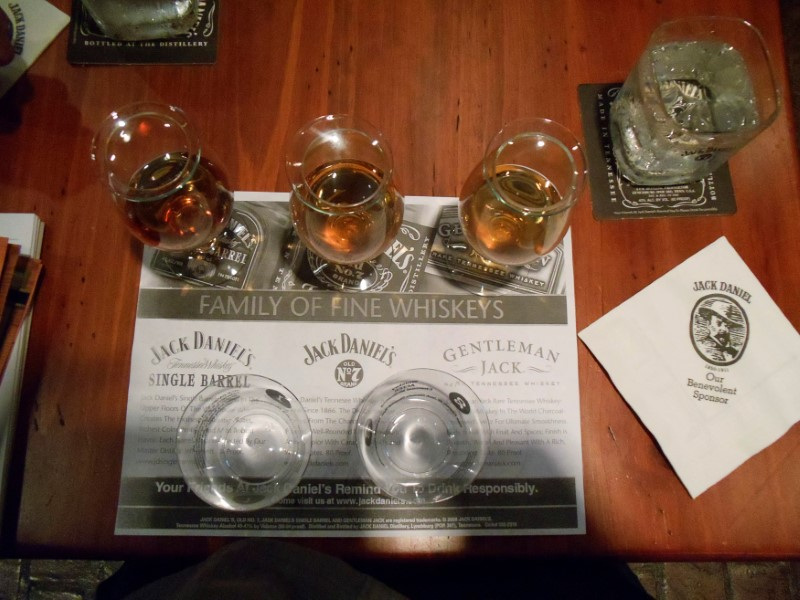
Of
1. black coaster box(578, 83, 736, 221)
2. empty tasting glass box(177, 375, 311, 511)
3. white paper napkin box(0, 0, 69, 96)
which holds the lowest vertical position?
empty tasting glass box(177, 375, 311, 511)

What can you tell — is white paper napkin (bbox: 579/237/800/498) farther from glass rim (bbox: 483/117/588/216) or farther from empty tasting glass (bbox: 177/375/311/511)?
empty tasting glass (bbox: 177/375/311/511)

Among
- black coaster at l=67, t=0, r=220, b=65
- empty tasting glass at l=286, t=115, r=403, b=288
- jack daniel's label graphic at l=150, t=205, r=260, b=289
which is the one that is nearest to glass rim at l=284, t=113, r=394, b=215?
empty tasting glass at l=286, t=115, r=403, b=288

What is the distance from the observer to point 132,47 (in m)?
0.71

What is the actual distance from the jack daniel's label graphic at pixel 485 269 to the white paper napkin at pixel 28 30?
0.58m

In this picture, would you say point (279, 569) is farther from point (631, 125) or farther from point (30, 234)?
point (631, 125)

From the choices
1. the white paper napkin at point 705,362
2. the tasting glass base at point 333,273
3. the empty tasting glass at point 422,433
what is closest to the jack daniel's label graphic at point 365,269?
the tasting glass base at point 333,273

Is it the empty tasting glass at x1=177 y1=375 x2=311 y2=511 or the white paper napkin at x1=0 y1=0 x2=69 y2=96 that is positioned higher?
the white paper napkin at x1=0 y1=0 x2=69 y2=96

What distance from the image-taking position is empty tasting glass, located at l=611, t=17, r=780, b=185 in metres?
0.64

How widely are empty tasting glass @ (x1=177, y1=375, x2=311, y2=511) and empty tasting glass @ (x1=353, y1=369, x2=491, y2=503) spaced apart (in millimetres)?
81

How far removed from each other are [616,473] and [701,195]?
37 centimetres

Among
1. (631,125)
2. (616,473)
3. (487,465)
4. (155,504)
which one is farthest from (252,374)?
(631,125)

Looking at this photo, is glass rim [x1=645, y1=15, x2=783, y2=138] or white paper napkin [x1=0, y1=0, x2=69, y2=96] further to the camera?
white paper napkin [x1=0, y1=0, x2=69, y2=96]

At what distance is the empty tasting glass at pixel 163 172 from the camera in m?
0.60

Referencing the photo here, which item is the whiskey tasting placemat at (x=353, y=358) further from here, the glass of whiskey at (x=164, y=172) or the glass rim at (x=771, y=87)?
the glass rim at (x=771, y=87)
